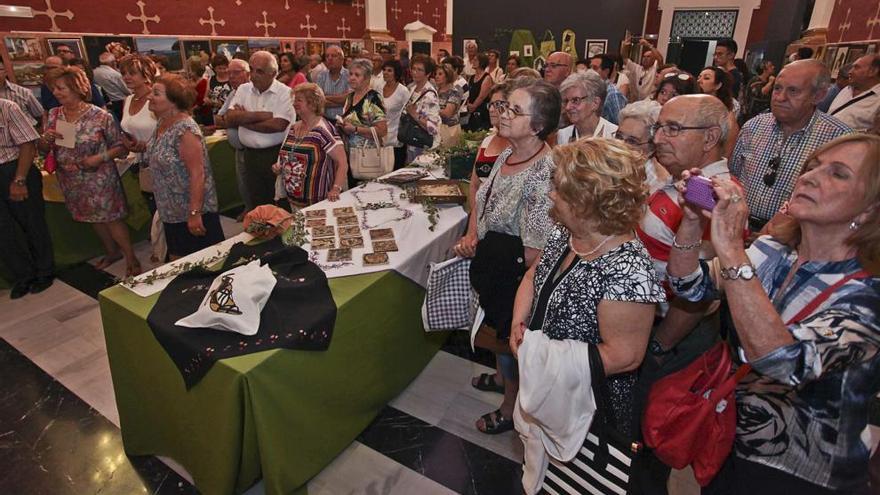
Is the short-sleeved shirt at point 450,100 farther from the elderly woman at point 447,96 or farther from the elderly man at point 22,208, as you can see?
the elderly man at point 22,208

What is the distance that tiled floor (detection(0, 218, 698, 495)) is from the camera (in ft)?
6.66

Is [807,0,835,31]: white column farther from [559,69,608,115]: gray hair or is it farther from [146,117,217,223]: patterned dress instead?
[146,117,217,223]: patterned dress

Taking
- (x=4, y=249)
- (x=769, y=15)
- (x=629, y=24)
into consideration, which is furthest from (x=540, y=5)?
(x=4, y=249)

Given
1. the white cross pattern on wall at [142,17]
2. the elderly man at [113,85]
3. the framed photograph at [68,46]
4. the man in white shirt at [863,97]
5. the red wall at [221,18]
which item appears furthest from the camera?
the white cross pattern on wall at [142,17]

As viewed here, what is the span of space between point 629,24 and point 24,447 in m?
16.7

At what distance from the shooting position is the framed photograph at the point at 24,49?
565 centimetres

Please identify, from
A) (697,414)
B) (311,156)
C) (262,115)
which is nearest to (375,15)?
(262,115)

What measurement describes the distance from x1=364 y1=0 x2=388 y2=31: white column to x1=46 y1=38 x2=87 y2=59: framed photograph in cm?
658

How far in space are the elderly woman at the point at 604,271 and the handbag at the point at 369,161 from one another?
2443mm

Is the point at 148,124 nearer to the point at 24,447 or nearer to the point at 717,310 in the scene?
the point at 24,447

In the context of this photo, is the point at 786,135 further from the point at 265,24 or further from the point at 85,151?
the point at 265,24

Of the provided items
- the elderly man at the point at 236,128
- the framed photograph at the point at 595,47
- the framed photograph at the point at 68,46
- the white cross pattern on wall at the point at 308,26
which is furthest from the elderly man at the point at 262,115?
the framed photograph at the point at 595,47

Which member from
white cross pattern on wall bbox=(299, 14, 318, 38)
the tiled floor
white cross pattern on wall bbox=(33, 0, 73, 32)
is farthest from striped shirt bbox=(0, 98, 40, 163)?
white cross pattern on wall bbox=(299, 14, 318, 38)

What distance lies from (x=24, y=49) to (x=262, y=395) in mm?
7021
